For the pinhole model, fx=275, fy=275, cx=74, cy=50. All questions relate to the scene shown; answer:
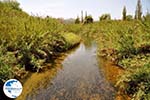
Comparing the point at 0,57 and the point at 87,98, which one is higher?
the point at 0,57

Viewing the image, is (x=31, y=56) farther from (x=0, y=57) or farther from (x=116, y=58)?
(x=116, y=58)

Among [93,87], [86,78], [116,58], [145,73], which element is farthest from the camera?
[116,58]

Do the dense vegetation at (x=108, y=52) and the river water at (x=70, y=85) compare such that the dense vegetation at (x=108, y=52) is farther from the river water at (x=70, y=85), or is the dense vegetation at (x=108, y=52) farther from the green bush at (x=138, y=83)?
the river water at (x=70, y=85)

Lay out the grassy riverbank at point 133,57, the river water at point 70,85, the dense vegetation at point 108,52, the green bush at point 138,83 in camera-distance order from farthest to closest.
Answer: the river water at point 70,85 < the dense vegetation at point 108,52 < the grassy riverbank at point 133,57 < the green bush at point 138,83

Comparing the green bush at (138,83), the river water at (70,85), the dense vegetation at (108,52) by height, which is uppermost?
the dense vegetation at (108,52)

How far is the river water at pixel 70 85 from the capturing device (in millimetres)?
8445

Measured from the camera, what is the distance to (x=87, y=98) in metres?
8.27

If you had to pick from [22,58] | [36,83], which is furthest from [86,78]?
[22,58]

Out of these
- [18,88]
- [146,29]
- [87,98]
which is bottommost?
[87,98]

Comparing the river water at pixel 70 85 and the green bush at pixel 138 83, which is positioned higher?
the green bush at pixel 138 83

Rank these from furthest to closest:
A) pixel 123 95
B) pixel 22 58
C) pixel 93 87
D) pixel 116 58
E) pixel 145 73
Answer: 1. pixel 116 58
2. pixel 22 58
3. pixel 93 87
4. pixel 123 95
5. pixel 145 73

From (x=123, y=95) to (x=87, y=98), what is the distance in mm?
1131

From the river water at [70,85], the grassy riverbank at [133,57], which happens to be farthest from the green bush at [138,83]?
the river water at [70,85]

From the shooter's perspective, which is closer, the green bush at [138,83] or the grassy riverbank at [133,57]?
the green bush at [138,83]
